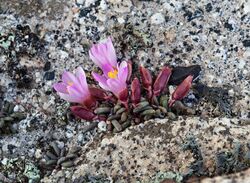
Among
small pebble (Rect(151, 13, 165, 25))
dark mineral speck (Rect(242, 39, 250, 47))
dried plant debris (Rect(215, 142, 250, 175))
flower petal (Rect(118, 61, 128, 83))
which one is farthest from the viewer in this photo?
small pebble (Rect(151, 13, 165, 25))

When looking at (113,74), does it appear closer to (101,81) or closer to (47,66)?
(101,81)

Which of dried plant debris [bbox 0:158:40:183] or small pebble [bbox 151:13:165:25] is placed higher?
small pebble [bbox 151:13:165:25]

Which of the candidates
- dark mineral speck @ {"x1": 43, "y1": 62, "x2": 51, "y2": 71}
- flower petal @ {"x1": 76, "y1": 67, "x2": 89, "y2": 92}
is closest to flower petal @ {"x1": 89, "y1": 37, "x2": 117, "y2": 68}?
flower petal @ {"x1": 76, "y1": 67, "x2": 89, "y2": 92}

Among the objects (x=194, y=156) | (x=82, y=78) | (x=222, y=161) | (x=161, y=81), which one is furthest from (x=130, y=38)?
(x=222, y=161)

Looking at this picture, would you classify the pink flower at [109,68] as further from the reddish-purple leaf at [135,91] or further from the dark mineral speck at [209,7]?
the dark mineral speck at [209,7]

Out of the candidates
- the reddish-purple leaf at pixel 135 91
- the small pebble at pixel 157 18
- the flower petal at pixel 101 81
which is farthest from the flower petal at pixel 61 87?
the small pebble at pixel 157 18

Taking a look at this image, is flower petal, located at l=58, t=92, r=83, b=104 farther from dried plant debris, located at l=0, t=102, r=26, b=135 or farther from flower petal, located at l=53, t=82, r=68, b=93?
dried plant debris, located at l=0, t=102, r=26, b=135

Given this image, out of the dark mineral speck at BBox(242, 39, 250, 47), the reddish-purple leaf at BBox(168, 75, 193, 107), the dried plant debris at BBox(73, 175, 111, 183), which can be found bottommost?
the dried plant debris at BBox(73, 175, 111, 183)
